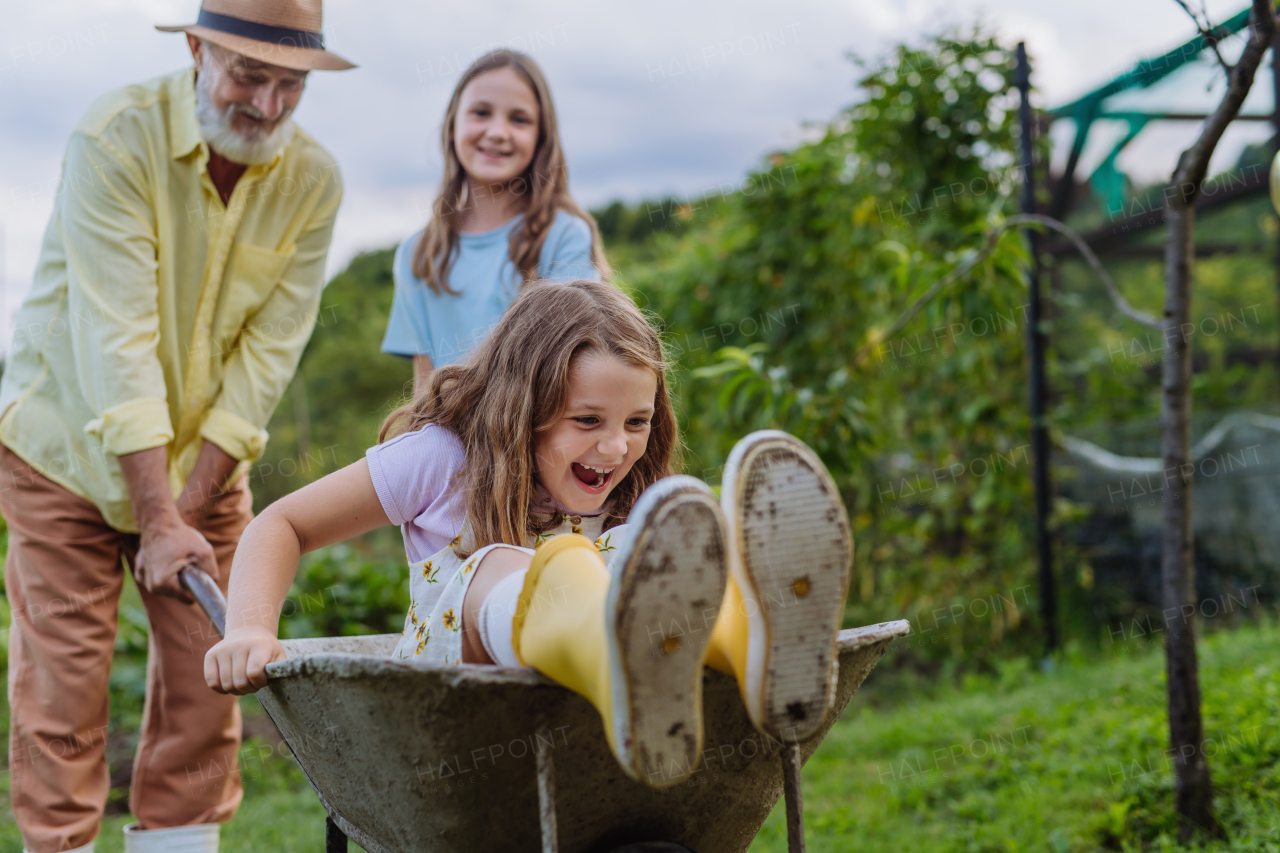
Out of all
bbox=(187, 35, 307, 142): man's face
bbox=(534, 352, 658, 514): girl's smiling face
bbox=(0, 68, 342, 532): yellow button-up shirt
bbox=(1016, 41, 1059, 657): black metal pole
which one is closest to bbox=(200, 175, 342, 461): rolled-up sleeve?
bbox=(0, 68, 342, 532): yellow button-up shirt

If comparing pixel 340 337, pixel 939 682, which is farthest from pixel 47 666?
pixel 340 337

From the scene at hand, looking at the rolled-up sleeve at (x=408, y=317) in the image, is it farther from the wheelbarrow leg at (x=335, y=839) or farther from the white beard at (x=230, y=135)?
the wheelbarrow leg at (x=335, y=839)

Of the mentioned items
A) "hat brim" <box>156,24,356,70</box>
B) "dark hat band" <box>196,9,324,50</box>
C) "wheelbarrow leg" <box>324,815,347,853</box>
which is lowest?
"wheelbarrow leg" <box>324,815,347,853</box>

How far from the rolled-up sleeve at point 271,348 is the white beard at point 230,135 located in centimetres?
23

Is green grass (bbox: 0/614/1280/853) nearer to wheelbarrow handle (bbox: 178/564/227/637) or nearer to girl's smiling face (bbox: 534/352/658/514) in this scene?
wheelbarrow handle (bbox: 178/564/227/637)

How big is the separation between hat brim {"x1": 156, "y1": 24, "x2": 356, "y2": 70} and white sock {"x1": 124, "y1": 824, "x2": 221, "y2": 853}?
1.66 m

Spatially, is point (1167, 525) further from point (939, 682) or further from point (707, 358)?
point (707, 358)

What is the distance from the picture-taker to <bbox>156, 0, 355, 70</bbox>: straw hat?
2049mm

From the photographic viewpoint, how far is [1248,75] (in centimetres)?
190

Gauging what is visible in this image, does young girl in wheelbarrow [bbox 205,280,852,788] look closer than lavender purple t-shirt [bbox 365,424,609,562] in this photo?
Yes

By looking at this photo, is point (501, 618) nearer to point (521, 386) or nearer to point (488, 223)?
point (521, 386)

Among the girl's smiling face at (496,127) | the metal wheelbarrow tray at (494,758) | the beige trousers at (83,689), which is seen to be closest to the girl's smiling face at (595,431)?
the metal wheelbarrow tray at (494,758)

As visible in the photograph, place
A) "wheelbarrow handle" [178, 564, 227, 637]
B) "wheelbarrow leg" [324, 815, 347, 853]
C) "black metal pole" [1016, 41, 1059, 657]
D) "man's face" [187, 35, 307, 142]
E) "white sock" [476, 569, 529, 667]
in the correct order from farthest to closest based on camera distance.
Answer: "black metal pole" [1016, 41, 1059, 657], "man's face" [187, 35, 307, 142], "wheelbarrow handle" [178, 564, 227, 637], "wheelbarrow leg" [324, 815, 347, 853], "white sock" [476, 569, 529, 667]

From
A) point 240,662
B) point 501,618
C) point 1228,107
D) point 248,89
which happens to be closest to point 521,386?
point 501,618
